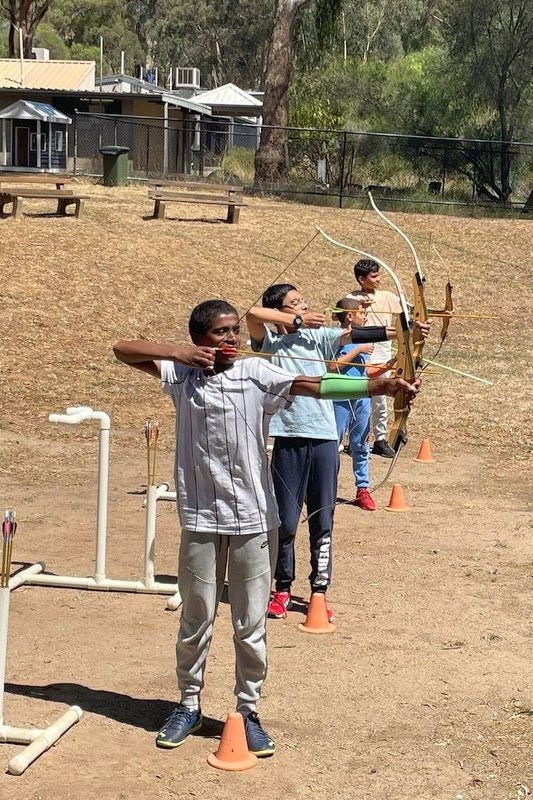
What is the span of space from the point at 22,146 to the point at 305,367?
39405 mm

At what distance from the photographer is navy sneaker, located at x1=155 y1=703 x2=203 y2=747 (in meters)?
5.02

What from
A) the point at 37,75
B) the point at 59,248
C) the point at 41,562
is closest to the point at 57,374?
the point at 59,248

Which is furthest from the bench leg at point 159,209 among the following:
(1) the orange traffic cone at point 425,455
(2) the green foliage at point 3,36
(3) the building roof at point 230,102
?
(2) the green foliage at point 3,36

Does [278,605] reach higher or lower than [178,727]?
lower

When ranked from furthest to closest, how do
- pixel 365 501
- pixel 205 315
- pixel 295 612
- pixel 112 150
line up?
1. pixel 112 150
2. pixel 365 501
3. pixel 295 612
4. pixel 205 315

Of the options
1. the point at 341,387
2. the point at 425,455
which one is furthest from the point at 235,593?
the point at 425,455

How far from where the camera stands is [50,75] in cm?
4769

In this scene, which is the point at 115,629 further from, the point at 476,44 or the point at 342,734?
the point at 476,44

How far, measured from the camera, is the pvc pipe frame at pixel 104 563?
276 inches

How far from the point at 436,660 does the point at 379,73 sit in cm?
4028

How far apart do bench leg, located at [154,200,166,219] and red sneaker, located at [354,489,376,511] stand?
1394 cm

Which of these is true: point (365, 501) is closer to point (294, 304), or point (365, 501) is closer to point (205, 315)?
point (294, 304)

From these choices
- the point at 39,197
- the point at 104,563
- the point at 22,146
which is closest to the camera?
the point at 104,563

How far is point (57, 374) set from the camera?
573 inches
